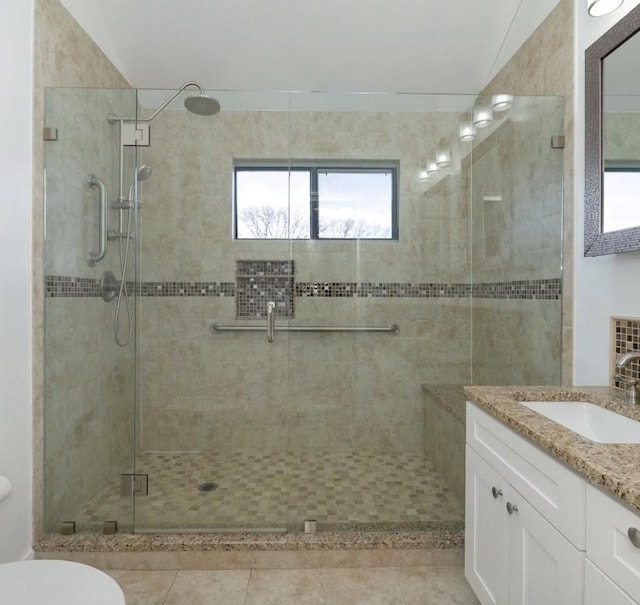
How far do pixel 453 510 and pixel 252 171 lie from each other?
187cm

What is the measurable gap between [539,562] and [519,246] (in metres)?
1.44

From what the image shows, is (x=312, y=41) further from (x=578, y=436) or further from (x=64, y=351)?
(x=578, y=436)

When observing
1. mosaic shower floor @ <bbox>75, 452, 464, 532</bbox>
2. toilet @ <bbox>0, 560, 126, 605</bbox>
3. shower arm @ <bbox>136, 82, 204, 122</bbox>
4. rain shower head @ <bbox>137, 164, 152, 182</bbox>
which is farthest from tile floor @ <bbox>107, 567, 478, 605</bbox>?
shower arm @ <bbox>136, 82, 204, 122</bbox>

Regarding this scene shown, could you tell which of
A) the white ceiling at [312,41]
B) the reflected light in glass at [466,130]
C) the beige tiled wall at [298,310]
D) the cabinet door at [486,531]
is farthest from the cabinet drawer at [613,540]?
the white ceiling at [312,41]

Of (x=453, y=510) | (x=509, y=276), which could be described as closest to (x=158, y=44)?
(x=509, y=276)

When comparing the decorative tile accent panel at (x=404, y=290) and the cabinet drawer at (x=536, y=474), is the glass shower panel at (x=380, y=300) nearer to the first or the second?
the decorative tile accent panel at (x=404, y=290)

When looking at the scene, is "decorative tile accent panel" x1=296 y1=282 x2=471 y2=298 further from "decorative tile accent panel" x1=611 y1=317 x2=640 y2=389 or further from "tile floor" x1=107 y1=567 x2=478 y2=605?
"tile floor" x1=107 y1=567 x2=478 y2=605

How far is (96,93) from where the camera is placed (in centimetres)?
203

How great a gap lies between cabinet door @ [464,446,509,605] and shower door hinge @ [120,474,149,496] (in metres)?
1.41

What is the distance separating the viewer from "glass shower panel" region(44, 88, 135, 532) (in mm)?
1953

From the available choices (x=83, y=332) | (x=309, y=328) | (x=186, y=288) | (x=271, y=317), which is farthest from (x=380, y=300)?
(x=83, y=332)

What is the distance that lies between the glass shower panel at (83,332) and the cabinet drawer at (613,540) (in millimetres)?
1842

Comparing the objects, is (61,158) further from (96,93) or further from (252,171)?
(252,171)

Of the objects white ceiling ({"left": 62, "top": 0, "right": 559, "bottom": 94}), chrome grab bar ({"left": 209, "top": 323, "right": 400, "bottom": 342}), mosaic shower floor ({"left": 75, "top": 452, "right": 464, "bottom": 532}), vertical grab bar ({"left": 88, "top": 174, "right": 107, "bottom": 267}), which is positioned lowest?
mosaic shower floor ({"left": 75, "top": 452, "right": 464, "bottom": 532})
